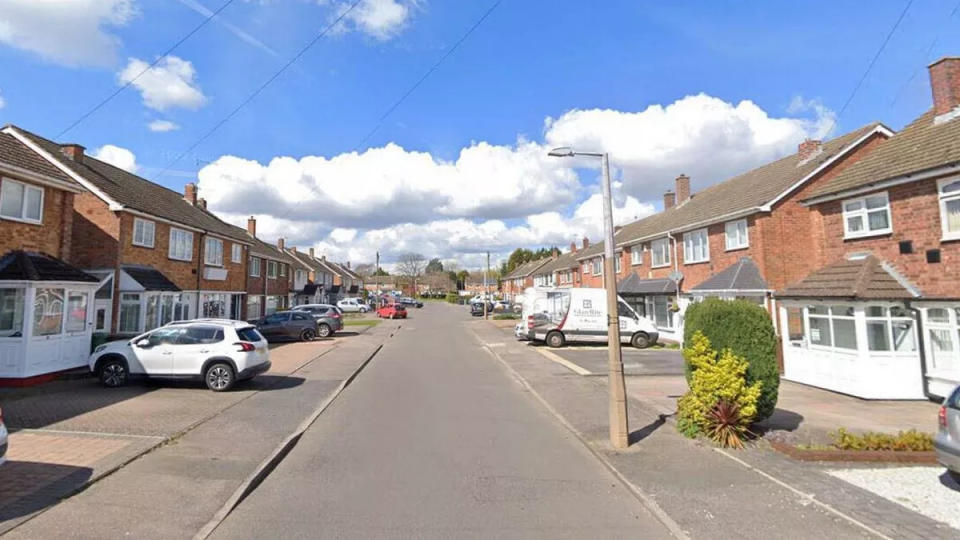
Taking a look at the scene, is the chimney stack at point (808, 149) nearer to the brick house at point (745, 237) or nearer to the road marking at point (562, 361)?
the brick house at point (745, 237)

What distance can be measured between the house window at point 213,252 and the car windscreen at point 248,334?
47.5ft

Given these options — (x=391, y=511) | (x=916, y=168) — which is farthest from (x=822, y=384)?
(x=391, y=511)

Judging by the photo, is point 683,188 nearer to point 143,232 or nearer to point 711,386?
point 711,386

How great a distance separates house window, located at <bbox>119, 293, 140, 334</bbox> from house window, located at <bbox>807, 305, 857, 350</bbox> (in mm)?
22275

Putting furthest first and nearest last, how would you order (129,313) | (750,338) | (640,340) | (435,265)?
1. (435,265)
2. (640,340)
3. (129,313)
4. (750,338)

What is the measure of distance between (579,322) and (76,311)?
18.3m

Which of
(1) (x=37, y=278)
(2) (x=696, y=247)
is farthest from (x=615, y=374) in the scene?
(2) (x=696, y=247)

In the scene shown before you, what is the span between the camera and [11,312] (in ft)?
40.8

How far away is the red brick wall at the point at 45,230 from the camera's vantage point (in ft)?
42.8

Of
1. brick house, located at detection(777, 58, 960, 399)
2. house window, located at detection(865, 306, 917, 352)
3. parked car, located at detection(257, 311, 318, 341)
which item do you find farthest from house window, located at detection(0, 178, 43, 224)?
house window, located at detection(865, 306, 917, 352)

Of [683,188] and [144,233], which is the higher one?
[683,188]

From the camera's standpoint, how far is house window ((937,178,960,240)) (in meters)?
11.6

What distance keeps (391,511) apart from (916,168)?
14.5m

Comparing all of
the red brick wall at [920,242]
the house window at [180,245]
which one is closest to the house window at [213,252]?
the house window at [180,245]
